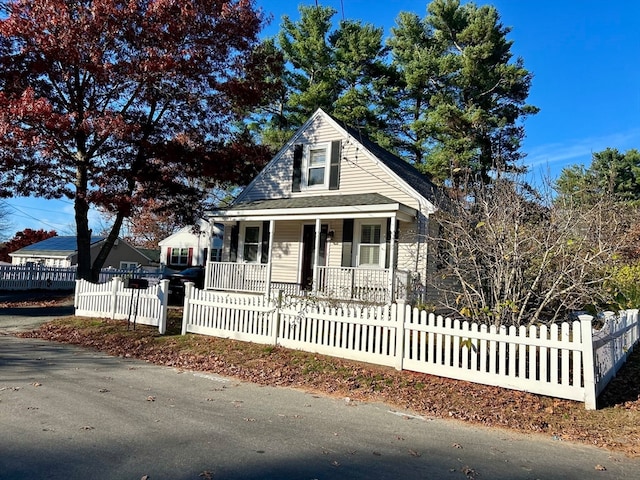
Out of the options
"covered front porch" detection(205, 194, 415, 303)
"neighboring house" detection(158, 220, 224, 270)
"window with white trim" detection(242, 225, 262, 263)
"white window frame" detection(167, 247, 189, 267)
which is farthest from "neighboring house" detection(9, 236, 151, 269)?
"covered front porch" detection(205, 194, 415, 303)

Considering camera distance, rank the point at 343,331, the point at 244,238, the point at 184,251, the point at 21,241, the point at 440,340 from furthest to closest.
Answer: the point at 21,241 < the point at 184,251 < the point at 244,238 < the point at 343,331 < the point at 440,340

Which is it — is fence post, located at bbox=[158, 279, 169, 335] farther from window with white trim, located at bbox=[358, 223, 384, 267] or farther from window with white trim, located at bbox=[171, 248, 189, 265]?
window with white trim, located at bbox=[171, 248, 189, 265]

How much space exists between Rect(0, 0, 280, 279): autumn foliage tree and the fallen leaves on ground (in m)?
6.93

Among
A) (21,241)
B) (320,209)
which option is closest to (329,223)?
(320,209)

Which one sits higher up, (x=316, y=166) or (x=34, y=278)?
(x=316, y=166)

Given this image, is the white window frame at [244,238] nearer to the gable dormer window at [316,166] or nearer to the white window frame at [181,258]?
the gable dormer window at [316,166]

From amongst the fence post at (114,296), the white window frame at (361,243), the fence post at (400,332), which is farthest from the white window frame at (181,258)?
the fence post at (400,332)

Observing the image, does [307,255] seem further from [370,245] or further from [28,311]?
[28,311]

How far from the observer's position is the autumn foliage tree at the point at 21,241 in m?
48.4

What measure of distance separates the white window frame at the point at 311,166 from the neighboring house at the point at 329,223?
0.03 meters

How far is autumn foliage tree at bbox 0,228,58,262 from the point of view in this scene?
48.4 metres

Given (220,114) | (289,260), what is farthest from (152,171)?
(289,260)

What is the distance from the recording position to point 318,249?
44.7ft

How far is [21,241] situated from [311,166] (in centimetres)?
4484
